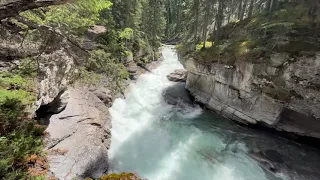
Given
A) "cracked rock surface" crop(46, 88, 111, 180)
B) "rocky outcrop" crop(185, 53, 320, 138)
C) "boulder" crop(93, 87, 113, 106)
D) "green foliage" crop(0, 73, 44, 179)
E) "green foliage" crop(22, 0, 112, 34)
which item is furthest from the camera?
"boulder" crop(93, 87, 113, 106)

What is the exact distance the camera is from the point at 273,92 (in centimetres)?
1489

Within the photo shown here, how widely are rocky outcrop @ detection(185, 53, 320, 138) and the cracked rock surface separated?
1013 cm

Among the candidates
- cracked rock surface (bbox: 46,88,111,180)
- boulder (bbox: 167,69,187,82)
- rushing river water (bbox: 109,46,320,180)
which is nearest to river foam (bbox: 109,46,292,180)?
rushing river water (bbox: 109,46,320,180)

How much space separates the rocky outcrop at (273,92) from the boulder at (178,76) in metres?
7.36

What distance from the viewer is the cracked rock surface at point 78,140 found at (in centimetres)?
959

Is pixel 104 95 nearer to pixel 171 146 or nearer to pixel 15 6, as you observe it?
pixel 171 146

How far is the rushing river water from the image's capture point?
39.7ft

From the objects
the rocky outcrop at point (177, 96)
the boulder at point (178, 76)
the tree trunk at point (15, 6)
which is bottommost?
the rocky outcrop at point (177, 96)

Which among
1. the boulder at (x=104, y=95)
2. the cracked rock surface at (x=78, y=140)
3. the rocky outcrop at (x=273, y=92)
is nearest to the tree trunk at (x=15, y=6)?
the cracked rock surface at (x=78, y=140)

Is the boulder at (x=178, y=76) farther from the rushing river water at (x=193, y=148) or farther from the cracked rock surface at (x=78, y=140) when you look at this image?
the cracked rock surface at (x=78, y=140)

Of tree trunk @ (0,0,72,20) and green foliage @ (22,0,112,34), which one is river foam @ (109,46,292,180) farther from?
tree trunk @ (0,0,72,20)

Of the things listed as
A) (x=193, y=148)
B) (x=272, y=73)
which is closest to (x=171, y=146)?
(x=193, y=148)

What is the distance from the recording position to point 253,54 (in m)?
15.7

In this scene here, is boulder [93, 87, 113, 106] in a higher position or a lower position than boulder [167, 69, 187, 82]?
higher
